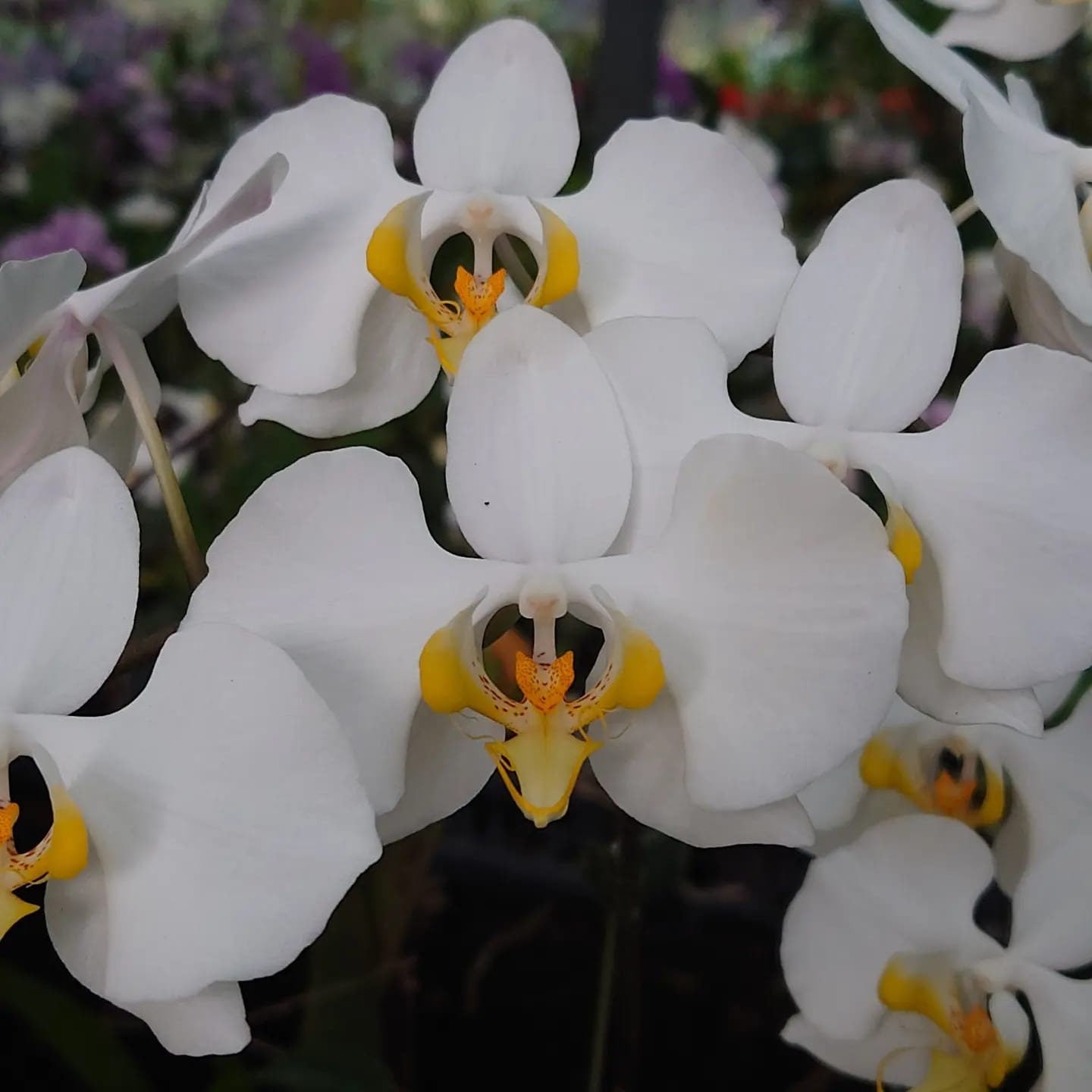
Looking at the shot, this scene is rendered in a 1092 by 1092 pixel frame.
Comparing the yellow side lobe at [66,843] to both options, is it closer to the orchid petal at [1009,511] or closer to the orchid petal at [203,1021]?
the orchid petal at [203,1021]

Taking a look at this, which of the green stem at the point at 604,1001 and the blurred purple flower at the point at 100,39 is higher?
the blurred purple flower at the point at 100,39

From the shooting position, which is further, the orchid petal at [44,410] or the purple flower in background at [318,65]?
the purple flower in background at [318,65]

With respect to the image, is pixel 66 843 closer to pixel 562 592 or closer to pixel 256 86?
pixel 562 592

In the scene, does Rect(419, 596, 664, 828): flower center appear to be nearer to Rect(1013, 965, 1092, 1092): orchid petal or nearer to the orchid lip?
the orchid lip

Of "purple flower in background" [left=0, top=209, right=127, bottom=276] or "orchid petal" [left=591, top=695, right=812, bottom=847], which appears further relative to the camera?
"purple flower in background" [left=0, top=209, right=127, bottom=276]

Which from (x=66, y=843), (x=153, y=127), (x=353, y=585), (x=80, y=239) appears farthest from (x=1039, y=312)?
(x=153, y=127)

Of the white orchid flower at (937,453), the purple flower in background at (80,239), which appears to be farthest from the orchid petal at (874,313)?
the purple flower in background at (80,239)

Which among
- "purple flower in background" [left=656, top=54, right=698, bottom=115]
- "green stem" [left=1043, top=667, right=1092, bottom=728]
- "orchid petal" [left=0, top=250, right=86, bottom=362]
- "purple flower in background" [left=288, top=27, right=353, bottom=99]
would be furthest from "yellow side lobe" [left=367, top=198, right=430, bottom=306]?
"purple flower in background" [left=288, top=27, right=353, bottom=99]


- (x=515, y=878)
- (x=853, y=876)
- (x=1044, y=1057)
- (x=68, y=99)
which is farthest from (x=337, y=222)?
(x=68, y=99)
